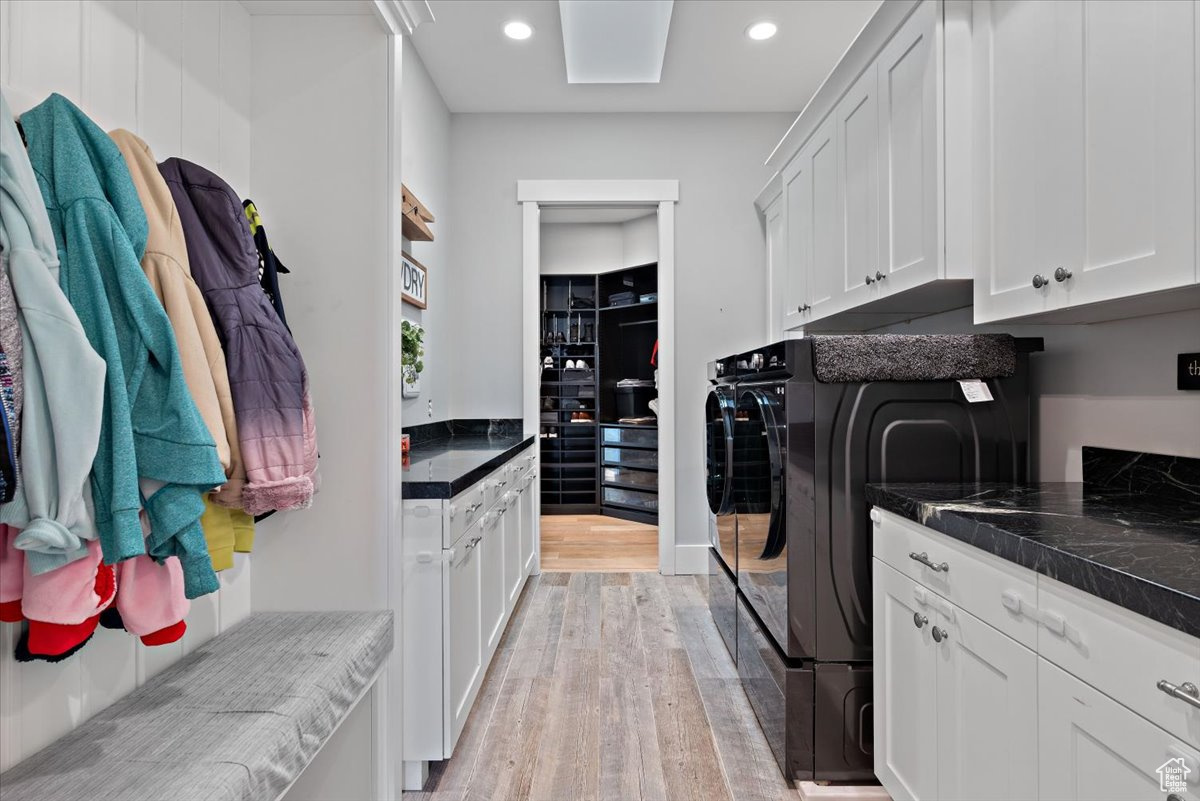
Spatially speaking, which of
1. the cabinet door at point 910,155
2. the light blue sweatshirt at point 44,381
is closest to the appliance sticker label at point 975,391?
the cabinet door at point 910,155

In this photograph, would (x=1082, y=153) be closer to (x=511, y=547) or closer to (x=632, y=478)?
(x=511, y=547)

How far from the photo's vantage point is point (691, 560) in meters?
3.61

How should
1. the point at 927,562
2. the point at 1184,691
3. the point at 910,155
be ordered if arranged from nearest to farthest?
the point at 1184,691
the point at 927,562
the point at 910,155

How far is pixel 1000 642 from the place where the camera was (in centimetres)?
104

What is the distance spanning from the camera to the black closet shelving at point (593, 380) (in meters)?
5.39

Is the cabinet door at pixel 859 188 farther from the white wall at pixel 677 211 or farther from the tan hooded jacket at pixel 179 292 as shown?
the tan hooded jacket at pixel 179 292

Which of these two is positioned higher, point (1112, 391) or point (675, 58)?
point (675, 58)

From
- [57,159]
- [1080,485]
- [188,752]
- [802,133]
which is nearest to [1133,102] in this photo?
[1080,485]

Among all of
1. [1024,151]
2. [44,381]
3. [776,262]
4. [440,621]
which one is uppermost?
[776,262]

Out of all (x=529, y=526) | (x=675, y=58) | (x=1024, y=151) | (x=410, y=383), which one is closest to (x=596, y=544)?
(x=529, y=526)

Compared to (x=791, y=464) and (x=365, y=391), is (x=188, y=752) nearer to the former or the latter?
(x=365, y=391)

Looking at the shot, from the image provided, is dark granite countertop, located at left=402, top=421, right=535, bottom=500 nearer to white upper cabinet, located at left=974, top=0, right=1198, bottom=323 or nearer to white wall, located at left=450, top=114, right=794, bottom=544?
white wall, located at left=450, top=114, right=794, bottom=544

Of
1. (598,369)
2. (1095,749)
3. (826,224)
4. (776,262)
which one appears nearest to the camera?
(1095,749)
